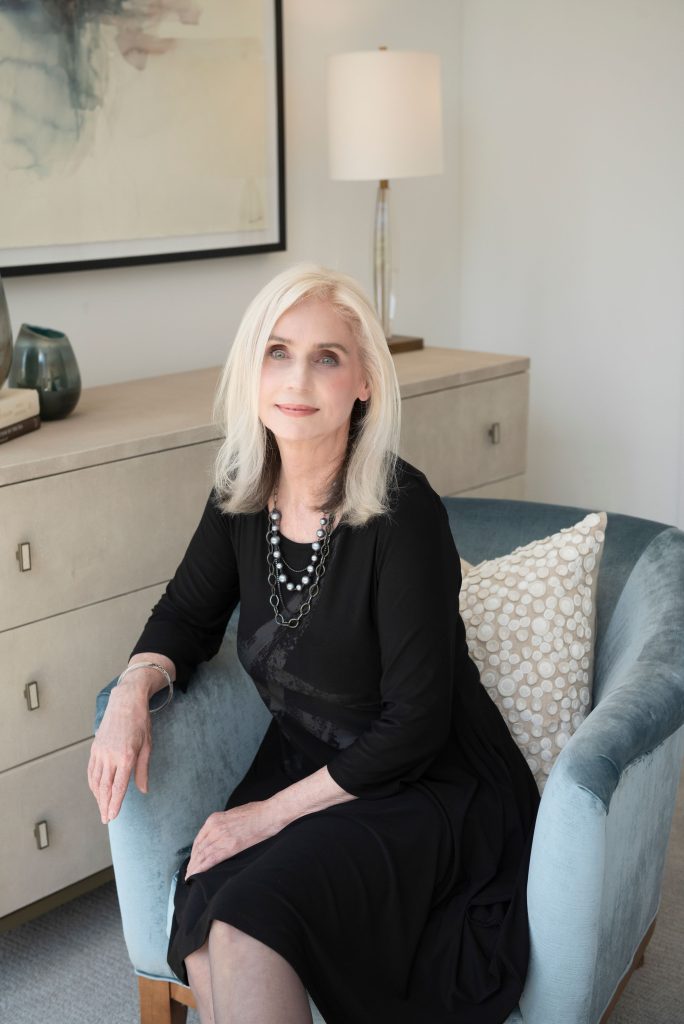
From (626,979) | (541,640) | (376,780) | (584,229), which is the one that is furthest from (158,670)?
(584,229)

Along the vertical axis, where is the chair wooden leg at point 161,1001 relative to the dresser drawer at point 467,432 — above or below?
below

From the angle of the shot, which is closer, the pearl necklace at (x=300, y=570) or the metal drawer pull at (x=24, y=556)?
the pearl necklace at (x=300, y=570)

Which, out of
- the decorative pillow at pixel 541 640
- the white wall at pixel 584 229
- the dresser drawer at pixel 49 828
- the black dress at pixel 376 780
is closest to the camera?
the black dress at pixel 376 780

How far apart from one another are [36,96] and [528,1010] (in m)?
1.98

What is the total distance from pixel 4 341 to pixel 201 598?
61 cm

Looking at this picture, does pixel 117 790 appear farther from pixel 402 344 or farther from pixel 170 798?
pixel 402 344

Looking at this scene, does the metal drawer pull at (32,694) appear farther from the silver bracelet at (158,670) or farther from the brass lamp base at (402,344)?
the brass lamp base at (402,344)

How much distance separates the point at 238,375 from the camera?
5.58 ft

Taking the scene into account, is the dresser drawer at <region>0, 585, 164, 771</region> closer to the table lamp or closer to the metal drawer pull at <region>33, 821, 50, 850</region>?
the metal drawer pull at <region>33, 821, 50, 850</region>

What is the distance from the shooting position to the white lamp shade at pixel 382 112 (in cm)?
271

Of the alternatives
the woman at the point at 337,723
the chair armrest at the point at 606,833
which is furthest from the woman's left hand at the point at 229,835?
the chair armrest at the point at 606,833

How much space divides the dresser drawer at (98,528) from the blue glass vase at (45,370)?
0.24 m

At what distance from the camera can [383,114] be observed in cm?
272

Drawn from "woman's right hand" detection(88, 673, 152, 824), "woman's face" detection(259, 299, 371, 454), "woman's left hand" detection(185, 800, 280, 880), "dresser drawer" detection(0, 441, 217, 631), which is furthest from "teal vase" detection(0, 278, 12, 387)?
"woman's left hand" detection(185, 800, 280, 880)
